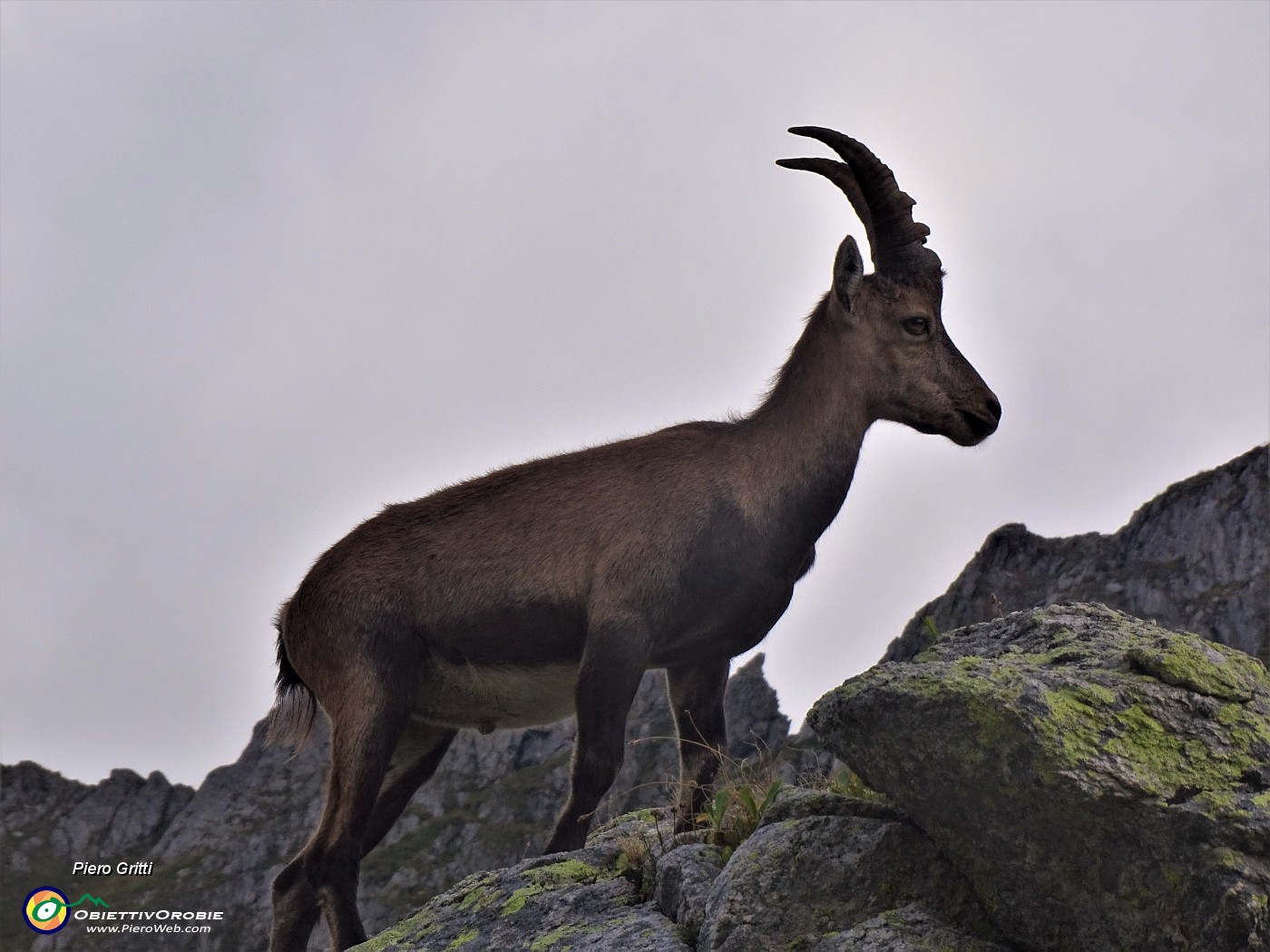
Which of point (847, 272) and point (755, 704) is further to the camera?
point (755, 704)

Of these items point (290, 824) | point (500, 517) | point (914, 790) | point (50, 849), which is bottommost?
point (914, 790)

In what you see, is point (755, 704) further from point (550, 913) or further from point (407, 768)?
point (550, 913)

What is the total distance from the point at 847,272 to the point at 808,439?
55.5 inches

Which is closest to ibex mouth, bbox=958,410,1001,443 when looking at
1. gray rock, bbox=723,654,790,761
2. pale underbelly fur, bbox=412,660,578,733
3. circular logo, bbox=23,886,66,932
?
pale underbelly fur, bbox=412,660,578,733

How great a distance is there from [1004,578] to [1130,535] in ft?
36.1

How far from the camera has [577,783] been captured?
943 cm

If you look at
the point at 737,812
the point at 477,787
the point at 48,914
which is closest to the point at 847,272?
the point at 737,812

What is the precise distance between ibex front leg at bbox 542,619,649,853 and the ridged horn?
3854 mm

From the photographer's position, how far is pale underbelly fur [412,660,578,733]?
10438mm

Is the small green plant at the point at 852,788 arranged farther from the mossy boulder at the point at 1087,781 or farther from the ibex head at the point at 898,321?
the ibex head at the point at 898,321

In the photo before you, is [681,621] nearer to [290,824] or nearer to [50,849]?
[290,824]

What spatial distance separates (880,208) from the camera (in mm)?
10961

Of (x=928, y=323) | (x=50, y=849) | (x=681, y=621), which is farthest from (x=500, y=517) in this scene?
(x=50, y=849)

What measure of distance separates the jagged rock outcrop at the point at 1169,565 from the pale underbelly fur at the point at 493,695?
63.3 m
